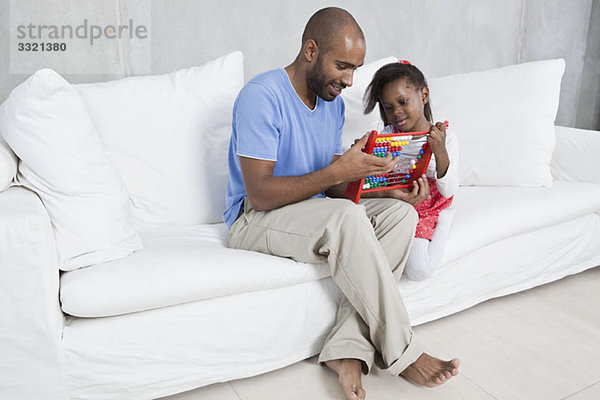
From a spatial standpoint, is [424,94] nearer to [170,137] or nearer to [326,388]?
[170,137]

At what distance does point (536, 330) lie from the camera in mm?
1749

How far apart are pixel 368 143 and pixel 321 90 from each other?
232 millimetres

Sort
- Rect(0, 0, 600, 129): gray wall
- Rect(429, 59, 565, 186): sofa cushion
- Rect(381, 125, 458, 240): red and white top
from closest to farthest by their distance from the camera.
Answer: Rect(381, 125, 458, 240): red and white top < Rect(0, 0, 600, 129): gray wall < Rect(429, 59, 565, 186): sofa cushion

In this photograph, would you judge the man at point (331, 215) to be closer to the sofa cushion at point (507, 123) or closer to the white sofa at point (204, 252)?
the white sofa at point (204, 252)

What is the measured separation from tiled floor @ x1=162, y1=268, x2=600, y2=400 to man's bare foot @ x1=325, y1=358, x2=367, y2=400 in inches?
1.7

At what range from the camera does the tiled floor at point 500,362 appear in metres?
1.41

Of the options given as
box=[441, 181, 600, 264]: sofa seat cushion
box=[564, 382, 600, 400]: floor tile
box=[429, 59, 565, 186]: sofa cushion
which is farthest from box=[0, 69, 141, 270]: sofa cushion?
box=[429, 59, 565, 186]: sofa cushion

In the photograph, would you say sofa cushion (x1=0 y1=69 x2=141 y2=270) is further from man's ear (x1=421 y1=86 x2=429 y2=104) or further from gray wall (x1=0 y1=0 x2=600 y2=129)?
man's ear (x1=421 y1=86 x2=429 y2=104)

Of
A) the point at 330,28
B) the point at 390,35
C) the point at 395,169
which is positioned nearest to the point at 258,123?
the point at 330,28

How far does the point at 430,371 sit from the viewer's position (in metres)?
1.40

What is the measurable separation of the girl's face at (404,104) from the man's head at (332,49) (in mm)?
236

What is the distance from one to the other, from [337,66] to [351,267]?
0.58 metres

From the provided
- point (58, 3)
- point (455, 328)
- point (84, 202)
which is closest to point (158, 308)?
point (84, 202)

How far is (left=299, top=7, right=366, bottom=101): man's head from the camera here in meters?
1.45
